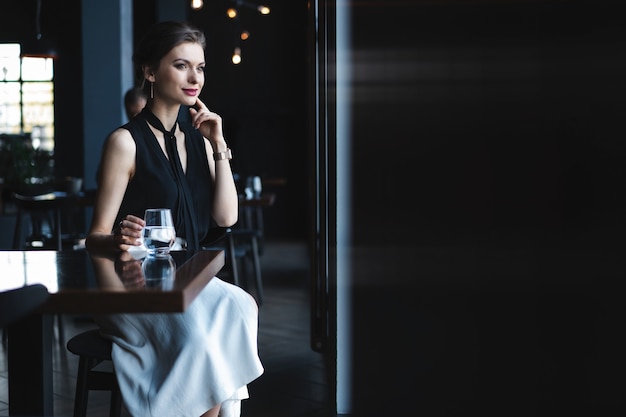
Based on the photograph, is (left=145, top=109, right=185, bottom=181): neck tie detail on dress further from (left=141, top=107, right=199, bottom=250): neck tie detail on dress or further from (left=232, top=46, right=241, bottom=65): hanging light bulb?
(left=232, top=46, right=241, bottom=65): hanging light bulb

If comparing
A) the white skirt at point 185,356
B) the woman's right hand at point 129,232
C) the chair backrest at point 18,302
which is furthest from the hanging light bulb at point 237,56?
the chair backrest at point 18,302

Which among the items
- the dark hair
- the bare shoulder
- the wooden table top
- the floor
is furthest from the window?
the wooden table top

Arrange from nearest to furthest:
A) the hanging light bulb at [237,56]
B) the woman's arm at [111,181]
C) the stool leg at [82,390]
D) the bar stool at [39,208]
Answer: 1. the stool leg at [82,390]
2. the woman's arm at [111,181]
3. the bar stool at [39,208]
4. the hanging light bulb at [237,56]

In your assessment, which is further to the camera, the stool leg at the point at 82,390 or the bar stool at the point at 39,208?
the bar stool at the point at 39,208

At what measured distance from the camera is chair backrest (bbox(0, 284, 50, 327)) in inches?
44.9

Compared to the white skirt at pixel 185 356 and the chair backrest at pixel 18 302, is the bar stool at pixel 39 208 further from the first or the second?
the chair backrest at pixel 18 302

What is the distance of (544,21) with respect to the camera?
94cm

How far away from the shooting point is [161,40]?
2.41 m

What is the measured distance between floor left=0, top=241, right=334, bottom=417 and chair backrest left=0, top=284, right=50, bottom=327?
196cm

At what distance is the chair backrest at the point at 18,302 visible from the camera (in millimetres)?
1140

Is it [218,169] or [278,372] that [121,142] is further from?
[278,372]

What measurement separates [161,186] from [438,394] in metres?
1.14

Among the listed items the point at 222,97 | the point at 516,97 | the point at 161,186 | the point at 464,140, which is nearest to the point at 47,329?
the point at 161,186

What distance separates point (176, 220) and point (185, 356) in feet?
1.95
